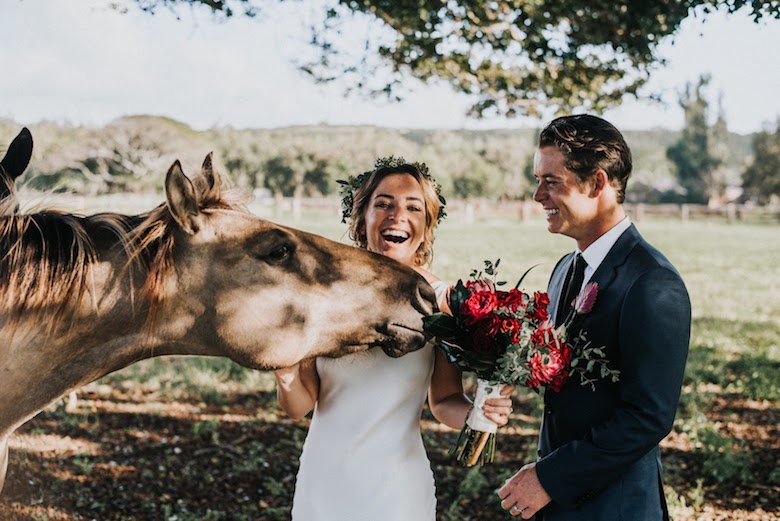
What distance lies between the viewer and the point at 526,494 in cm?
221

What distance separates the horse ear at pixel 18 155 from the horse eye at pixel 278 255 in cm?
110

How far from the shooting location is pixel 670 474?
5270 millimetres

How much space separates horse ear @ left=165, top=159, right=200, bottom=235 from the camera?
206cm

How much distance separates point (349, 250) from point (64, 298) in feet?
3.24

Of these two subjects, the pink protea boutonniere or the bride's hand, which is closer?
the pink protea boutonniere

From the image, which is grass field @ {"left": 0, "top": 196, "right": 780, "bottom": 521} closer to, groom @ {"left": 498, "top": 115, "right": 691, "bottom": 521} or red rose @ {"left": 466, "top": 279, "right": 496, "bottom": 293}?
groom @ {"left": 498, "top": 115, "right": 691, "bottom": 521}

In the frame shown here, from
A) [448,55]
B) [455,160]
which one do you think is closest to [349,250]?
[448,55]

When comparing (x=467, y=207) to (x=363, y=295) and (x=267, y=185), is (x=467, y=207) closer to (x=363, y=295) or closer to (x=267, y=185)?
(x=267, y=185)

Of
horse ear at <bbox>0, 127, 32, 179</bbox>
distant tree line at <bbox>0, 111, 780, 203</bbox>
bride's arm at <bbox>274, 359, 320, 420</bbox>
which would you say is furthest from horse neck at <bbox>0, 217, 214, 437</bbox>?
distant tree line at <bbox>0, 111, 780, 203</bbox>

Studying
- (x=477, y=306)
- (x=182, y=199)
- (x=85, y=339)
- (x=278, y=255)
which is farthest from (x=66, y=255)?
(x=477, y=306)

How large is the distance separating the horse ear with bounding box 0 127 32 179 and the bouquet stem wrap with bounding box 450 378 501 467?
1981 mm

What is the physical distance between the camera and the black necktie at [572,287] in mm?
2432

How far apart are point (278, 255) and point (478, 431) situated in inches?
37.7

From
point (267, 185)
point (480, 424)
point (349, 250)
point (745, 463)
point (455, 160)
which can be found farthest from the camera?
point (455, 160)
